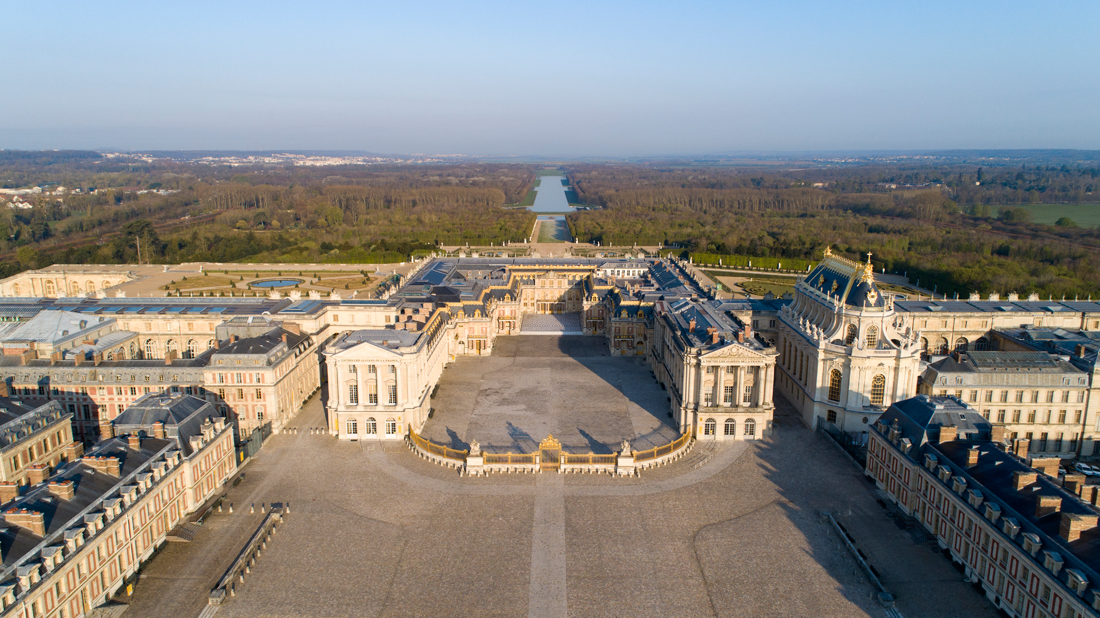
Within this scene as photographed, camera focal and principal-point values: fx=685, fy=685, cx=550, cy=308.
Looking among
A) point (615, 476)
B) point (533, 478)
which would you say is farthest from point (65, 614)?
point (615, 476)

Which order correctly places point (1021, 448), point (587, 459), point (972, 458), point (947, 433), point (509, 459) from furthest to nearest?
point (587, 459)
point (509, 459)
point (947, 433)
point (1021, 448)
point (972, 458)

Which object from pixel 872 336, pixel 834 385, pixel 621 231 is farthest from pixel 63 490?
pixel 621 231

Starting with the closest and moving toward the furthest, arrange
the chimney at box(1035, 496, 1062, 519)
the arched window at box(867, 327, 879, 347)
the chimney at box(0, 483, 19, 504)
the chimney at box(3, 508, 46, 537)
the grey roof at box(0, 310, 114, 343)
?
the chimney at box(3, 508, 46, 537), the chimney at box(1035, 496, 1062, 519), the chimney at box(0, 483, 19, 504), the arched window at box(867, 327, 879, 347), the grey roof at box(0, 310, 114, 343)

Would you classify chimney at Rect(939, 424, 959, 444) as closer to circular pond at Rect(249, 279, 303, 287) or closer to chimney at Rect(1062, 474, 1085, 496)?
chimney at Rect(1062, 474, 1085, 496)

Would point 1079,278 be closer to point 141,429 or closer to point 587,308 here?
point 587,308

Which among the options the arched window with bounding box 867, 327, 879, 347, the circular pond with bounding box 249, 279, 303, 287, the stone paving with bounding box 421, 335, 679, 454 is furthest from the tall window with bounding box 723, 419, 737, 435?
the circular pond with bounding box 249, 279, 303, 287

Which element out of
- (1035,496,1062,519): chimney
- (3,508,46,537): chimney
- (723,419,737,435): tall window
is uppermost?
(1035,496,1062,519): chimney

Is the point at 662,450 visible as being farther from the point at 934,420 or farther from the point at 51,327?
the point at 51,327

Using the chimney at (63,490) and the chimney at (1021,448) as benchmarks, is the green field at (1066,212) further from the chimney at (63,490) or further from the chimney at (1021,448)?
the chimney at (63,490)
